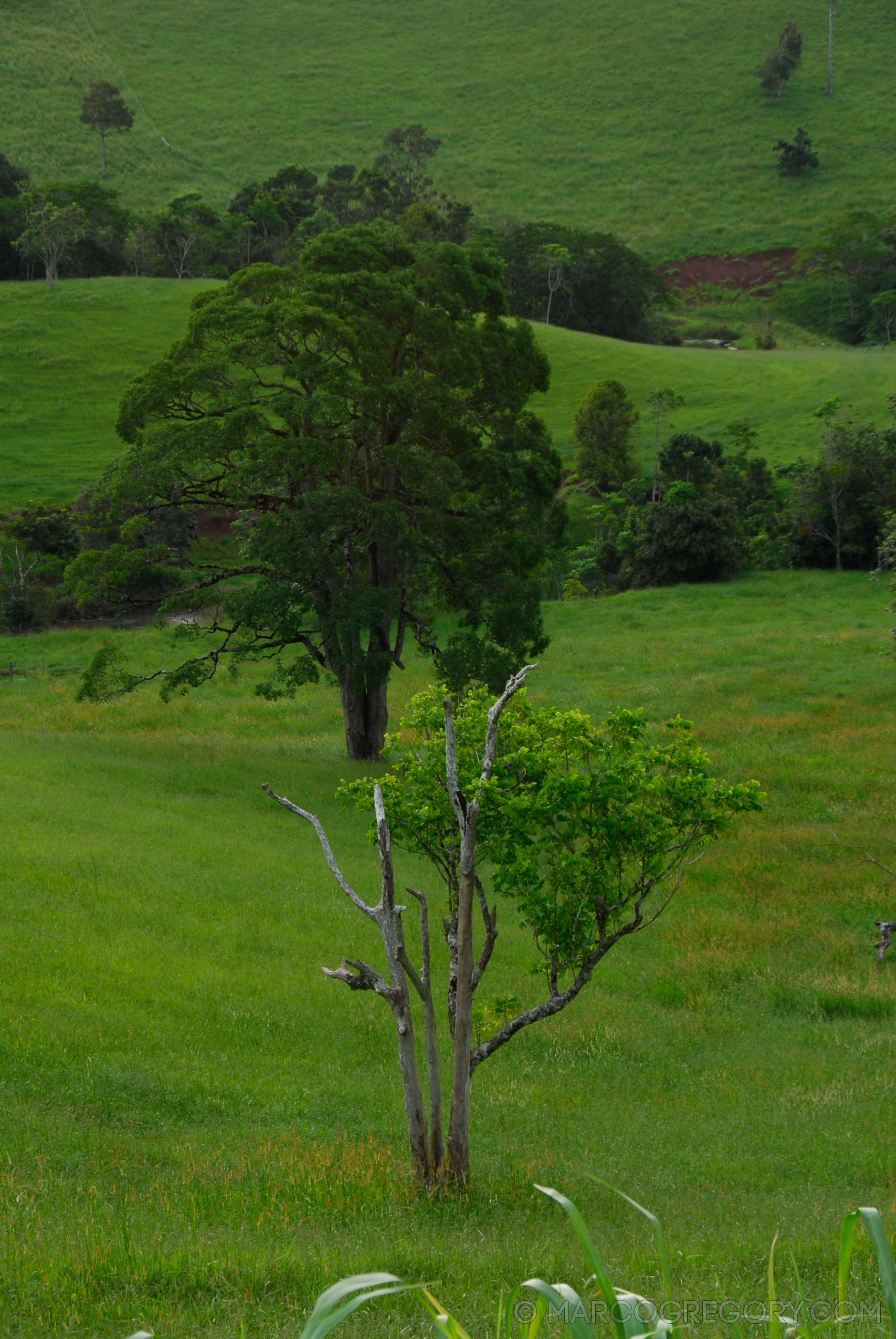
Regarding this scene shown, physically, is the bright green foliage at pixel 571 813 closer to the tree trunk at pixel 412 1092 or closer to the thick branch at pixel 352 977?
the tree trunk at pixel 412 1092

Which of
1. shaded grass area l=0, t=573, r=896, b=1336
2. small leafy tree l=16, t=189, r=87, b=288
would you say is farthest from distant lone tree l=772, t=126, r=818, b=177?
shaded grass area l=0, t=573, r=896, b=1336

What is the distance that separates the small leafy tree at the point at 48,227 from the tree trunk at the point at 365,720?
73.2 meters

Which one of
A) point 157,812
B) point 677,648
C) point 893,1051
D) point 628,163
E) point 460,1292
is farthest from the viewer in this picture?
point 628,163

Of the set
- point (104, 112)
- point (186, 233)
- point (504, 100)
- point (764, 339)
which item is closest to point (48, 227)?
point (186, 233)

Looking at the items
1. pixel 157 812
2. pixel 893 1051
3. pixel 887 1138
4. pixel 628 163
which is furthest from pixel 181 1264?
pixel 628 163

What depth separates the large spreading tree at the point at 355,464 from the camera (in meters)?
26.5

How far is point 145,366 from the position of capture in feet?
261

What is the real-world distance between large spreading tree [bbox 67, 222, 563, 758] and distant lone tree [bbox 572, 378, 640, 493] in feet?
132

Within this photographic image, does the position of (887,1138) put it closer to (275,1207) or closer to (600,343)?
(275,1207)

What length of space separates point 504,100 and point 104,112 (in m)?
66.6

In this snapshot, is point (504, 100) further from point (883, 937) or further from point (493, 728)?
point (493, 728)

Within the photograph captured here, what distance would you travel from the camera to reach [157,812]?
23844 mm

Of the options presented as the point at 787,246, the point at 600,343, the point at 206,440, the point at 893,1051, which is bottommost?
the point at 893,1051

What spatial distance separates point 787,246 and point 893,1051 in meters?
131
